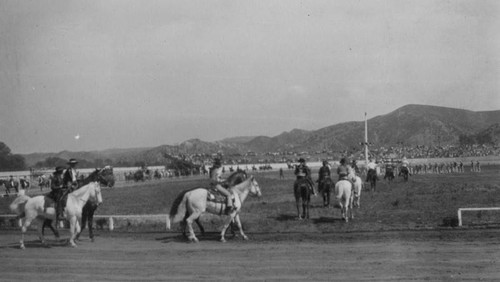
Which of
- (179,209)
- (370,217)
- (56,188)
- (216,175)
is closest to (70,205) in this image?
(56,188)

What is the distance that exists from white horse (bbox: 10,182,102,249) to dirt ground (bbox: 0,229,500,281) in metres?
0.71

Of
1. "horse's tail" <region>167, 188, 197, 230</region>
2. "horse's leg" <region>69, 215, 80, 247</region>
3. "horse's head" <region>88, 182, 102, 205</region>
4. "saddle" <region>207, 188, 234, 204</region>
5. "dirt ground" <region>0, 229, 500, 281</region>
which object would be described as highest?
"horse's head" <region>88, 182, 102, 205</region>

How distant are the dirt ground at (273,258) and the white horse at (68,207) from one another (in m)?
0.71

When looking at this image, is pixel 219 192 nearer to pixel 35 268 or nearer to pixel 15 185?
pixel 35 268

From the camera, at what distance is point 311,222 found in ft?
57.2

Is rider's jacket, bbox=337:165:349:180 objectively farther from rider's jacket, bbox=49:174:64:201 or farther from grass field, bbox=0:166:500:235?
rider's jacket, bbox=49:174:64:201

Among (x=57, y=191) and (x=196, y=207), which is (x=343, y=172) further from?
(x=57, y=191)

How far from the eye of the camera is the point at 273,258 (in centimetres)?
1172

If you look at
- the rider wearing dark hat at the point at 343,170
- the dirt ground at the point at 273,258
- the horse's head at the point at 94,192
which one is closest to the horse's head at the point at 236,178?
the dirt ground at the point at 273,258

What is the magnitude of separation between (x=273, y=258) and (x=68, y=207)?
6420 mm

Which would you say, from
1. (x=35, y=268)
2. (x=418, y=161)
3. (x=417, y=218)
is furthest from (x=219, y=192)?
(x=418, y=161)

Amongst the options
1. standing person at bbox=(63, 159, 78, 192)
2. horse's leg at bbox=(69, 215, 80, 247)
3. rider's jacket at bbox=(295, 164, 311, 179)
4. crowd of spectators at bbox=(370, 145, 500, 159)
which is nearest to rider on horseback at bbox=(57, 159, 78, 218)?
standing person at bbox=(63, 159, 78, 192)

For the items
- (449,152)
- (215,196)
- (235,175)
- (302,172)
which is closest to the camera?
(215,196)

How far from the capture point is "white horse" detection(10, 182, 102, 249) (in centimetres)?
1430
